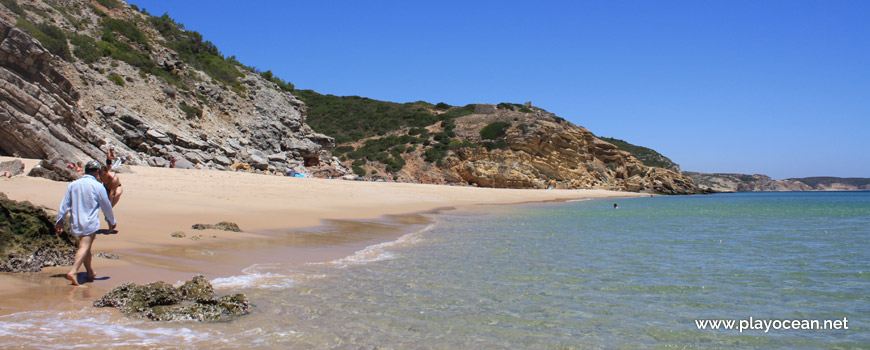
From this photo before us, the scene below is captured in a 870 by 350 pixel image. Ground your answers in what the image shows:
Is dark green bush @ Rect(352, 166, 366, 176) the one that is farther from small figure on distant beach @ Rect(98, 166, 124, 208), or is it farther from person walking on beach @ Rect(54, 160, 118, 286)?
person walking on beach @ Rect(54, 160, 118, 286)

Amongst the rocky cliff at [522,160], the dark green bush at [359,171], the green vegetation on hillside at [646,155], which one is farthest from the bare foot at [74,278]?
the green vegetation on hillside at [646,155]

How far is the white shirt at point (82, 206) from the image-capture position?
5.00 metres

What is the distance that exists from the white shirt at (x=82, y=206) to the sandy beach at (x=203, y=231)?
52cm

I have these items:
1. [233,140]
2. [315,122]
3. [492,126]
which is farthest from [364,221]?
[315,122]

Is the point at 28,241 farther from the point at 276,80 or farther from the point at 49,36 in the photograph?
the point at 276,80

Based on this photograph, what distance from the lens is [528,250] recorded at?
893cm

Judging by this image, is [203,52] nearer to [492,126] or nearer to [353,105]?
[492,126]

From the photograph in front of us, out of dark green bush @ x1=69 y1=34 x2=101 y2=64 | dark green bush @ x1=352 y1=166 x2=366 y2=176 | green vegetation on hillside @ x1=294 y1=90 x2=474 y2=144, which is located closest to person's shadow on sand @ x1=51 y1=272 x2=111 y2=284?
dark green bush @ x1=69 y1=34 x2=101 y2=64

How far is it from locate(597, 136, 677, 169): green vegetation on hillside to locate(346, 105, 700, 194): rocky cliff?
2714 centimetres

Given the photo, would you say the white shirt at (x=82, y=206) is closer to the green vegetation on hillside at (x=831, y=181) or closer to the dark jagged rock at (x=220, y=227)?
the dark jagged rock at (x=220, y=227)

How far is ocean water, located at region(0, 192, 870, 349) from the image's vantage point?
3793 mm

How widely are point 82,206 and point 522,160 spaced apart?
1731 inches

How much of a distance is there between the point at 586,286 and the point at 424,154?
42.4 metres

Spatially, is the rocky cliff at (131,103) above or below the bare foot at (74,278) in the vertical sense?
above
